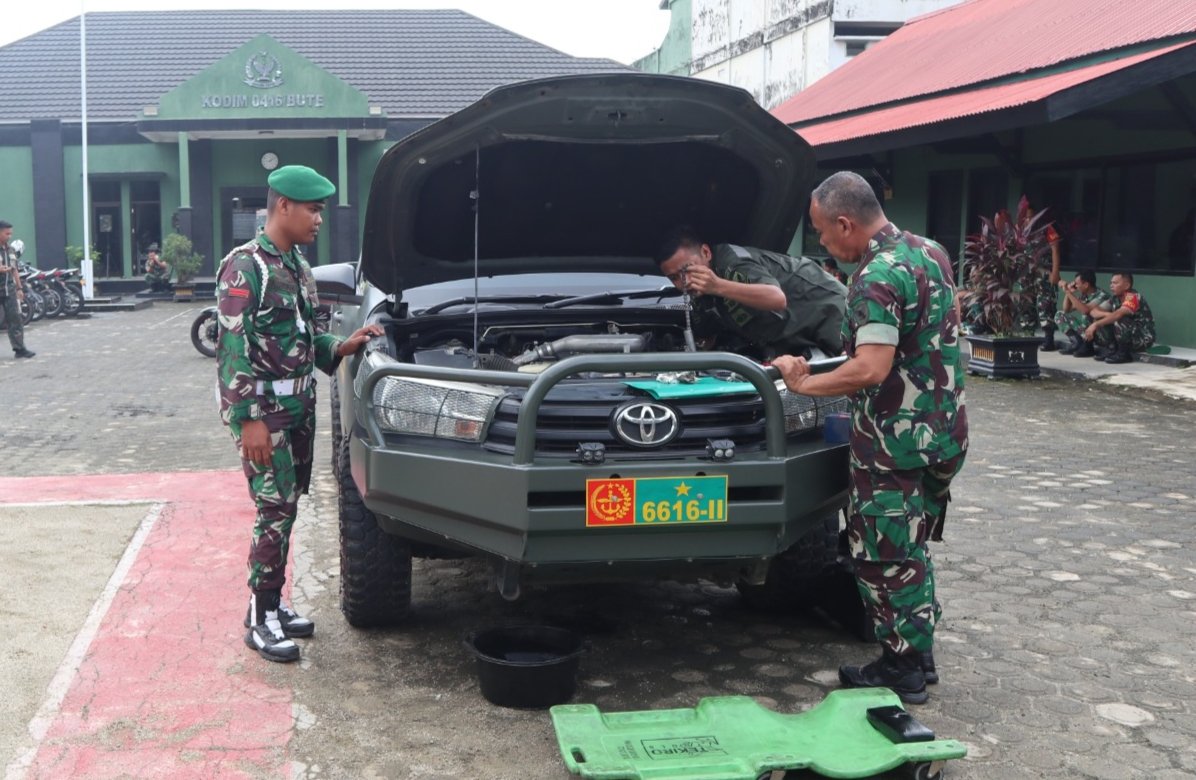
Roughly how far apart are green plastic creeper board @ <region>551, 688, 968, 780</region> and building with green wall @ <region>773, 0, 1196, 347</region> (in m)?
8.73

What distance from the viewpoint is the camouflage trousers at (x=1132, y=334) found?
1252 centimetres

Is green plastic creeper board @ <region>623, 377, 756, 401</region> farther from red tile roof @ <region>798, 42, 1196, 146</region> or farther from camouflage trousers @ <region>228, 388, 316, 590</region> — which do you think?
red tile roof @ <region>798, 42, 1196, 146</region>

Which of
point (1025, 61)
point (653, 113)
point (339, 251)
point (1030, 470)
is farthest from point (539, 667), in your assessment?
point (339, 251)

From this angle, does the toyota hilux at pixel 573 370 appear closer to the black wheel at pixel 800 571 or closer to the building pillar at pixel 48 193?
the black wheel at pixel 800 571

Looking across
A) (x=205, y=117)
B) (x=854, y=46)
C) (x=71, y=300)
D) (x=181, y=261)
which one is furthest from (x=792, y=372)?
(x=205, y=117)

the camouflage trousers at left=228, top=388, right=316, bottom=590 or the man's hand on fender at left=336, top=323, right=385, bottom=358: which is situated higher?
the man's hand on fender at left=336, top=323, right=385, bottom=358

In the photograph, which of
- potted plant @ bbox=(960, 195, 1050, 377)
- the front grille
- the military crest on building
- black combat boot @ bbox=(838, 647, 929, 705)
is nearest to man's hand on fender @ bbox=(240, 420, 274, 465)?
the front grille

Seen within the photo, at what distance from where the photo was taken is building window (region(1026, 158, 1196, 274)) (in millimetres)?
12867

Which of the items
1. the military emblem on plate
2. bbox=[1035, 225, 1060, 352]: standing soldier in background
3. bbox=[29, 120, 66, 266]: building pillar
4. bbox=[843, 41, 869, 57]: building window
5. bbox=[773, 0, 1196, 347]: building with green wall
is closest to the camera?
the military emblem on plate

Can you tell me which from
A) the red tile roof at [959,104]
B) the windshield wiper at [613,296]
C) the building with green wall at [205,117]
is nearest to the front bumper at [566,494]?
the windshield wiper at [613,296]

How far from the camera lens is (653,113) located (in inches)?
166

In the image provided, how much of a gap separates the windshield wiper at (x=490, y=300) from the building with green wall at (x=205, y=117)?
74.5 feet

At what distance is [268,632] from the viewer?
4.20 metres

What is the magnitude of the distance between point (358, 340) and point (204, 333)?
10.9 metres
